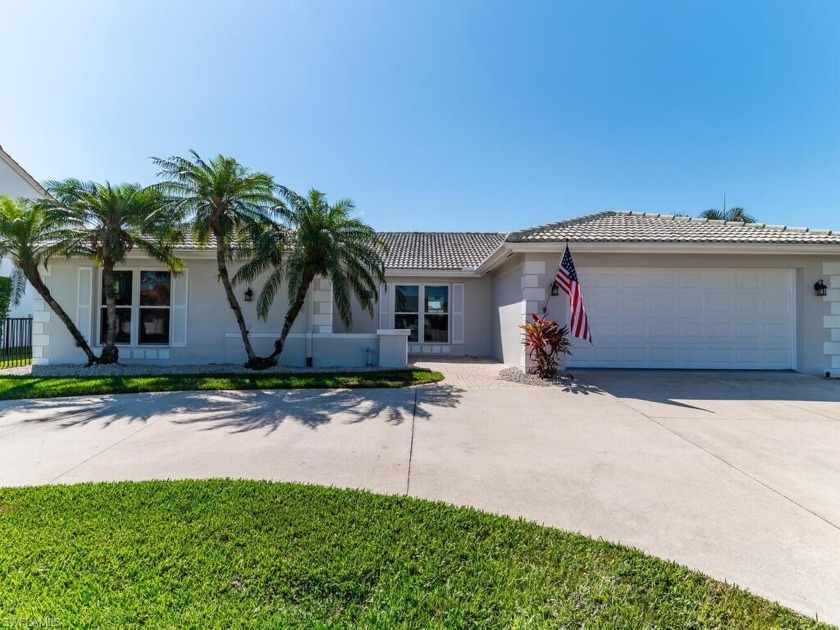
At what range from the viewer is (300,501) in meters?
3.44

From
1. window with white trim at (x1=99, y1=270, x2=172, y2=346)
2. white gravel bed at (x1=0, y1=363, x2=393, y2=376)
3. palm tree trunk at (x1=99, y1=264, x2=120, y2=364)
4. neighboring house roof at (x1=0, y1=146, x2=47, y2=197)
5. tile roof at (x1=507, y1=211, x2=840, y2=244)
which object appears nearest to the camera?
tile roof at (x1=507, y1=211, x2=840, y2=244)

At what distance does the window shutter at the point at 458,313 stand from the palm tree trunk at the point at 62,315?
11298mm

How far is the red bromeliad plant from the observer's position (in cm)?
943

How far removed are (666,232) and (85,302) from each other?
676 inches

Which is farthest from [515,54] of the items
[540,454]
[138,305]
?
[138,305]

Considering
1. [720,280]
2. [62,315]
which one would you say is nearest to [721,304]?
[720,280]

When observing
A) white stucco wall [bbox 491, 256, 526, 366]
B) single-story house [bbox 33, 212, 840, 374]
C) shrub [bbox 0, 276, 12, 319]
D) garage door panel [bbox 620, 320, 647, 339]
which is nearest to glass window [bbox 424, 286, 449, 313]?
white stucco wall [bbox 491, 256, 526, 366]

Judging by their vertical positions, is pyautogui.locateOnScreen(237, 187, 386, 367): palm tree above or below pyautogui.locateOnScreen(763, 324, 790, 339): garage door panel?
above

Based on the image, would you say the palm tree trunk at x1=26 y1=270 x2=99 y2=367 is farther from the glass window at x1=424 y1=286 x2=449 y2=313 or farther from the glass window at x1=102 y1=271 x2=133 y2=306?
the glass window at x1=424 y1=286 x2=449 y2=313

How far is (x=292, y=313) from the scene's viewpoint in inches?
414

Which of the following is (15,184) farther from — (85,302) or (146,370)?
(146,370)

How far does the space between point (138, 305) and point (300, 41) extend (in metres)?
8.91

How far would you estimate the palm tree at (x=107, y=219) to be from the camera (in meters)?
9.71

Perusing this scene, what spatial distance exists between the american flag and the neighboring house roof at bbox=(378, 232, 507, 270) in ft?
12.8
